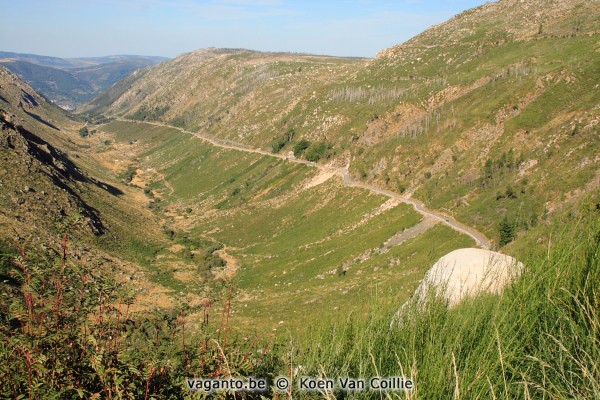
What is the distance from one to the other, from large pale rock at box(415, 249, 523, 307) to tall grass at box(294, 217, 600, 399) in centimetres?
40

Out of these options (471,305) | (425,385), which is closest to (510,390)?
(425,385)

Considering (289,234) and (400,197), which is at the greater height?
(400,197)

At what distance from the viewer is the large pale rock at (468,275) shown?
6.55 metres

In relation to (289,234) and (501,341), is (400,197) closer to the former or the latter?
(289,234)

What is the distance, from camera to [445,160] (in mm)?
66562

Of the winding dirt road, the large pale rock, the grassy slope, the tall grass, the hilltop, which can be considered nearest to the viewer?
the tall grass

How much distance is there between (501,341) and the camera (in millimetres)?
4809

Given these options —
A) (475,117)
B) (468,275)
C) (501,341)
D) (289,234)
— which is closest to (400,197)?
(475,117)

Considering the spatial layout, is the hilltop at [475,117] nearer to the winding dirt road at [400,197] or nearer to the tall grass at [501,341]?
the winding dirt road at [400,197]

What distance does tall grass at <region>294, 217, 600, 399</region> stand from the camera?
14.2 feet

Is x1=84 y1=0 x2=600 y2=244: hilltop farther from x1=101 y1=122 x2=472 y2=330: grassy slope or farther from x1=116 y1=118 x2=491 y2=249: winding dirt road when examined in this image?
x1=101 y1=122 x2=472 y2=330: grassy slope

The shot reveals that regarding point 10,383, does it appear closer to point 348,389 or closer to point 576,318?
point 348,389

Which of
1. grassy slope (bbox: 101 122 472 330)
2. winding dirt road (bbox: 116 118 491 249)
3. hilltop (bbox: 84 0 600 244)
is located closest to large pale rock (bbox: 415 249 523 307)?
grassy slope (bbox: 101 122 472 330)

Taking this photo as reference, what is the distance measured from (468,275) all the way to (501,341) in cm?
148
